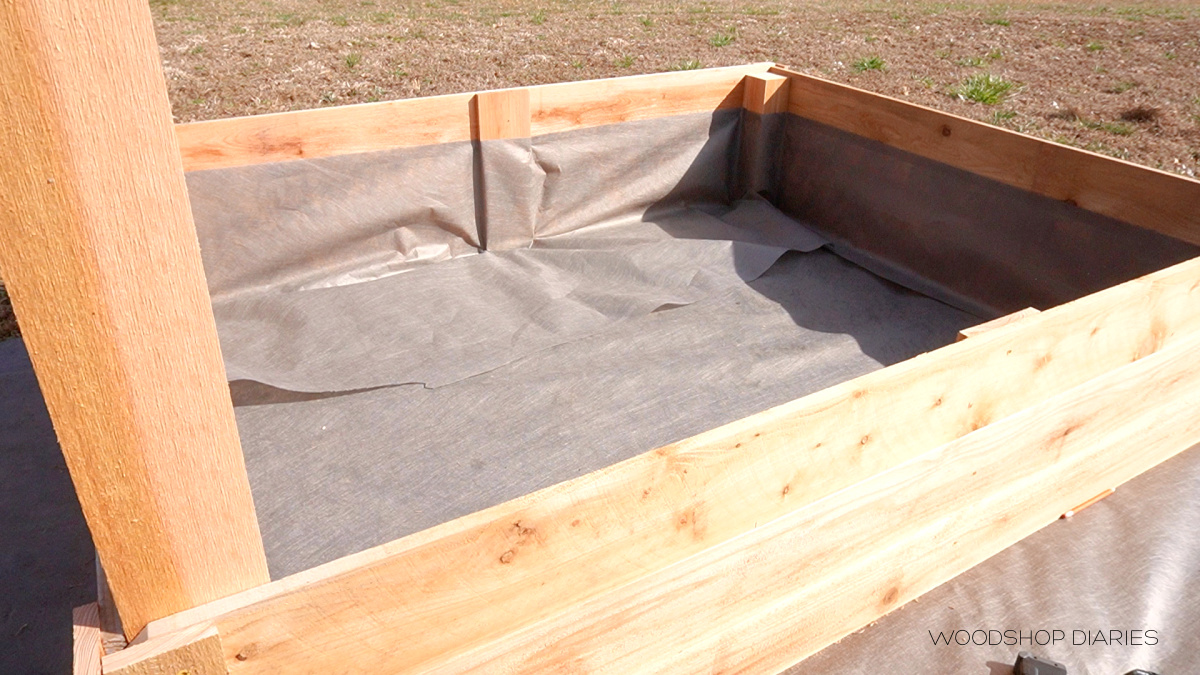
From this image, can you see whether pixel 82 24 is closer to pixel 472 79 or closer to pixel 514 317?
pixel 514 317

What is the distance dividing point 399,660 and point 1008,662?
46.1 inches

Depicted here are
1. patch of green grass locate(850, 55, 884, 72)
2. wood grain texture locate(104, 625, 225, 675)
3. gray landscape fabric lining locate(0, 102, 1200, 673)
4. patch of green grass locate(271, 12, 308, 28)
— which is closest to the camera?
wood grain texture locate(104, 625, 225, 675)

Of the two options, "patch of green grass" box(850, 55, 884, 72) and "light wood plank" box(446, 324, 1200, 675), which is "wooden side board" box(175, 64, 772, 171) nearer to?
"light wood plank" box(446, 324, 1200, 675)

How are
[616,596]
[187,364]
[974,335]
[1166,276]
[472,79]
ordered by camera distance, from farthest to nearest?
[472,79] < [1166,276] < [974,335] < [616,596] < [187,364]

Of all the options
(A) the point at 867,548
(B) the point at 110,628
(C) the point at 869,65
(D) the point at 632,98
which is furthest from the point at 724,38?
(B) the point at 110,628

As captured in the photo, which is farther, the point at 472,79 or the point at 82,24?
the point at 472,79

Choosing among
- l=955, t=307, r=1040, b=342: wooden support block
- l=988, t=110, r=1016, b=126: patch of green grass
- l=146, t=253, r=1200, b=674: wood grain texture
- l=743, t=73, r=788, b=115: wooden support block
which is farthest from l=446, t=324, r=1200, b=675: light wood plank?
l=988, t=110, r=1016, b=126: patch of green grass

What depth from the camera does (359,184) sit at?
272cm

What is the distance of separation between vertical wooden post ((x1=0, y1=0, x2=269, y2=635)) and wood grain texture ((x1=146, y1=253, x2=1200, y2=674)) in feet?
0.37

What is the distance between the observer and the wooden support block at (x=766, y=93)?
3256 mm

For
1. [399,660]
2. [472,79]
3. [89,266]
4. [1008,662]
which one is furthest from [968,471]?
[472,79]

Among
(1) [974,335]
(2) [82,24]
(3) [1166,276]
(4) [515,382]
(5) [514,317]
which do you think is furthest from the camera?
(5) [514,317]

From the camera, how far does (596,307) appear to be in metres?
2.69

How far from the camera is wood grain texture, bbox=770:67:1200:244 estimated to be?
2.17m
